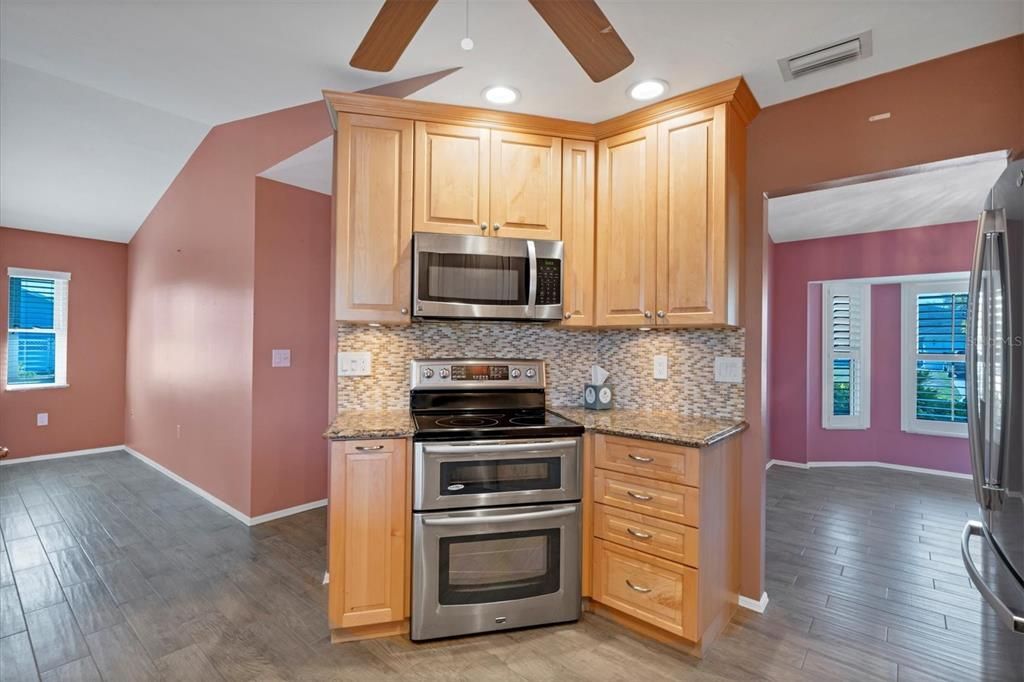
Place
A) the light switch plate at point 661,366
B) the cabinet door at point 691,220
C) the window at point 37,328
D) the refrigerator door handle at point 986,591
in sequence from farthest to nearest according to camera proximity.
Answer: the window at point 37,328 → the light switch plate at point 661,366 → the cabinet door at point 691,220 → the refrigerator door handle at point 986,591

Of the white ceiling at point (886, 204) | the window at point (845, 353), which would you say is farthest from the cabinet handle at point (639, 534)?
the window at point (845, 353)

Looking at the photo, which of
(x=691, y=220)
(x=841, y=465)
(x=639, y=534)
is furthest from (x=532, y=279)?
(x=841, y=465)

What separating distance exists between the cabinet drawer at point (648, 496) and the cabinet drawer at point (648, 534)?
3 centimetres

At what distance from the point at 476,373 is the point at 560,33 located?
1.67 metres

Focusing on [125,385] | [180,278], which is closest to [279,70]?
[180,278]

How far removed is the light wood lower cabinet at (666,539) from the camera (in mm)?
2020

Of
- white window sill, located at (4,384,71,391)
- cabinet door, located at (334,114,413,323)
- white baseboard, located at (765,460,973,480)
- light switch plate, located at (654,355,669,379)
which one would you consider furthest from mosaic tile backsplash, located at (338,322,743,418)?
white window sill, located at (4,384,71,391)

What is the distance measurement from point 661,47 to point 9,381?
279 inches

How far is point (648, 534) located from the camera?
2.14m

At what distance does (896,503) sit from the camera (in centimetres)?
415

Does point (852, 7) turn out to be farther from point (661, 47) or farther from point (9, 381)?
point (9, 381)

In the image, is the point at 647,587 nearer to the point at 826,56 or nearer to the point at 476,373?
the point at 476,373

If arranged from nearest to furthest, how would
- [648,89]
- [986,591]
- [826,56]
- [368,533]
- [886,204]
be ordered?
[986,591], [826,56], [368,533], [648,89], [886,204]

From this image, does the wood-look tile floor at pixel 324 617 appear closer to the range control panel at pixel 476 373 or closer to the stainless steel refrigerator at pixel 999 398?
the stainless steel refrigerator at pixel 999 398
